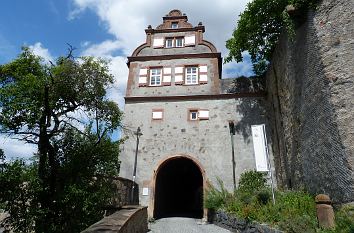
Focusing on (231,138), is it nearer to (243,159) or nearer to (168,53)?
(243,159)

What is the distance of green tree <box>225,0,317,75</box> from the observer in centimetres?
1322

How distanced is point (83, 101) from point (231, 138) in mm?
7604

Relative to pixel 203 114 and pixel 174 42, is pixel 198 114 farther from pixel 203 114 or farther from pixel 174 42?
pixel 174 42

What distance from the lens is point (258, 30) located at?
14.3 meters

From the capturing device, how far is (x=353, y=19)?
860 centimetres

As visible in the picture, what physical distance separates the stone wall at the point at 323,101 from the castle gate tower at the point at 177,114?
14.7 ft

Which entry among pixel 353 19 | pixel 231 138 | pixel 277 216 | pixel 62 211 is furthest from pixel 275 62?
pixel 62 211

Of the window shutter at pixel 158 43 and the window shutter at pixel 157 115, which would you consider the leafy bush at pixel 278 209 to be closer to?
the window shutter at pixel 157 115

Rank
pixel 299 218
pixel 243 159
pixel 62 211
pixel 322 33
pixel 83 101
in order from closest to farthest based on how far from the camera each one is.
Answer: pixel 299 218, pixel 322 33, pixel 62 211, pixel 83 101, pixel 243 159

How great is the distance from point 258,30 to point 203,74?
459cm

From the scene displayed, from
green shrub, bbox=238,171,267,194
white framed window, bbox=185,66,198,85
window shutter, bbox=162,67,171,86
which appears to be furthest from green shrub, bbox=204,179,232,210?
window shutter, bbox=162,67,171,86

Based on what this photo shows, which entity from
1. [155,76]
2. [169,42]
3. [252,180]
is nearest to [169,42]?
[169,42]

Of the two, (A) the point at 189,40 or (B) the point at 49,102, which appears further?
(A) the point at 189,40

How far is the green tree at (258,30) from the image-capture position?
1322 centimetres
